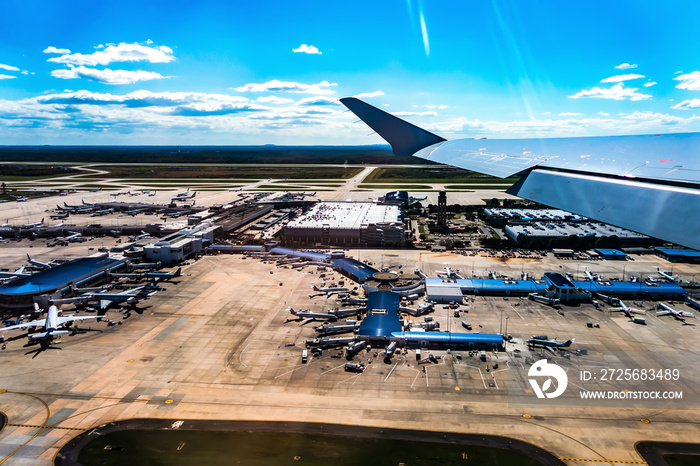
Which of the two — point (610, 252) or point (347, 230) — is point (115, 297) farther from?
point (610, 252)

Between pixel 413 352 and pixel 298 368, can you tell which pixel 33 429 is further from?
pixel 413 352

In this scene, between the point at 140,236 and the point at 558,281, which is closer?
the point at 558,281

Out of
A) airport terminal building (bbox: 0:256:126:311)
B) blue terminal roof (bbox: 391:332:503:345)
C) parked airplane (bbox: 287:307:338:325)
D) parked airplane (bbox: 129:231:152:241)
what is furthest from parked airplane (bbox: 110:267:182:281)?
blue terminal roof (bbox: 391:332:503:345)

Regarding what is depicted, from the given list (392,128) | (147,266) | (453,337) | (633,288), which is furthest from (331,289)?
(633,288)

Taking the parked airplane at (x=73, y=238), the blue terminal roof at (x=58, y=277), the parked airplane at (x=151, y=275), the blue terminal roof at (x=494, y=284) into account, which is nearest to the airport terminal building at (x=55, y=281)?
the blue terminal roof at (x=58, y=277)

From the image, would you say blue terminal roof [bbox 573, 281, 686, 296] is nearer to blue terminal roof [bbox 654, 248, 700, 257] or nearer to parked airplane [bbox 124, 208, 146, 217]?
blue terminal roof [bbox 654, 248, 700, 257]

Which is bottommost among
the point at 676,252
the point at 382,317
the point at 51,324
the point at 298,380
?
the point at 298,380

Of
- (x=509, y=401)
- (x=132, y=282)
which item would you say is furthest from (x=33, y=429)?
(x=509, y=401)
